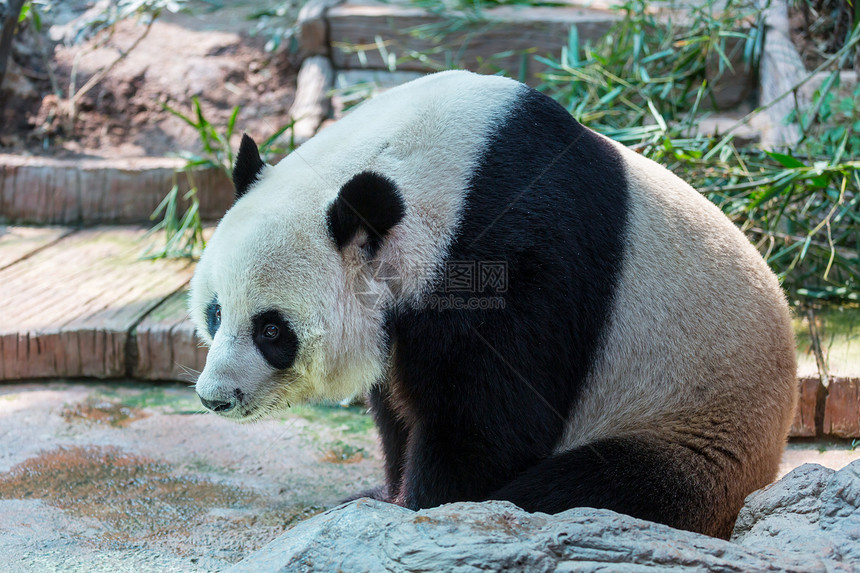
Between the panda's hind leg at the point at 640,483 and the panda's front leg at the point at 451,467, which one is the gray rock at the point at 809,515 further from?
the panda's front leg at the point at 451,467

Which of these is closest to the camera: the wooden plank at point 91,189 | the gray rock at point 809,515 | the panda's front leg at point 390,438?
the gray rock at point 809,515

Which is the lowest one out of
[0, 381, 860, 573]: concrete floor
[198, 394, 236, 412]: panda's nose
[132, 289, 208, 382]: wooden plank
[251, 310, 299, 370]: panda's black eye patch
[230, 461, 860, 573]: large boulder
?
[0, 381, 860, 573]: concrete floor

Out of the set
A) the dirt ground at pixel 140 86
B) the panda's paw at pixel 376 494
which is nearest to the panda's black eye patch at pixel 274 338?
the panda's paw at pixel 376 494

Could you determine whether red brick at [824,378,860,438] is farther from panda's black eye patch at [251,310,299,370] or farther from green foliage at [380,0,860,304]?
panda's black eye patch at [251,310,299,370]

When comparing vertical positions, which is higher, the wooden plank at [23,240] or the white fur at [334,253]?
the white fur at [334,253]

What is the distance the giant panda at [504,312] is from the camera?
2.44 meters

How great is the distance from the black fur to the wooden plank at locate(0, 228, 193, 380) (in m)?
2.10

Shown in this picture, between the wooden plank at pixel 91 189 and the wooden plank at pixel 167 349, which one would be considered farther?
the wooden plank at pixel 91 189

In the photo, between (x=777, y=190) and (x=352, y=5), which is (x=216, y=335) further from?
(x=352, y=5)

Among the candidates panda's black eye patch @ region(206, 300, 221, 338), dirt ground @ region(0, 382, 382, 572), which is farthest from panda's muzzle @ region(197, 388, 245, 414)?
dirt ground @ region(0, 382, 382, 572)

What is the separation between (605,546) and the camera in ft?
6.24

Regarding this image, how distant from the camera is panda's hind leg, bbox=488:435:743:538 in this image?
2.42 meters

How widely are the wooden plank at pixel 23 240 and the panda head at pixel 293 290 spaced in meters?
3.00

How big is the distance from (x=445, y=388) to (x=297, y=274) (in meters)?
0.55
